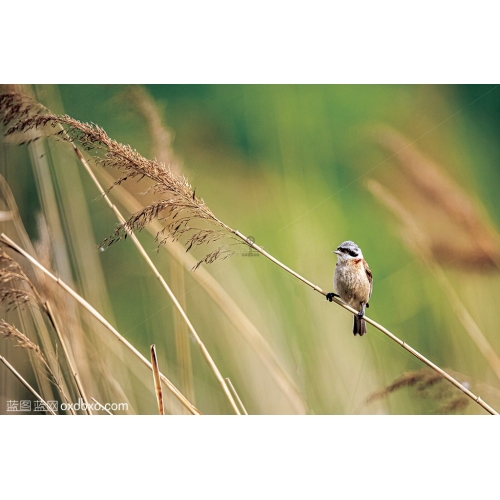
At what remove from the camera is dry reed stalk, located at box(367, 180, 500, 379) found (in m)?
3.41

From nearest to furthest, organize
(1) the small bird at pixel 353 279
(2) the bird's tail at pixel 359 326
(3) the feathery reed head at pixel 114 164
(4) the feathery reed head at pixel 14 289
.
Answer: (4) the feathery reed head at pixel 14 289 → (3) the feathery reed head at pixel 114 164 → (1) the small bird at pixel 353 279 → (2) the bird's tail at pixel 359 326

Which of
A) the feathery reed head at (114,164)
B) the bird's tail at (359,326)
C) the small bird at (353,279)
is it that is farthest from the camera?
the bird's tail at (359,326)

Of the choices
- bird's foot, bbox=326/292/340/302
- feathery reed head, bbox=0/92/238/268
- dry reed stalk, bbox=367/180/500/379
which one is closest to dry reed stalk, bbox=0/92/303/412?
feathery reed head, bbox=0/92/238/268

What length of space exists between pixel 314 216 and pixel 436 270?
2.73 ft

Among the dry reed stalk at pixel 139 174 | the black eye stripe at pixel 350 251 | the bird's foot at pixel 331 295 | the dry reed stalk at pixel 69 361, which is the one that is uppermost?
the dry reed stalk at pixel 139 174

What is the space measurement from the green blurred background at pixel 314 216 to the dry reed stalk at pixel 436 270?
0.12 ft

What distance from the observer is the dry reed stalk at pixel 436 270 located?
3.41 metres

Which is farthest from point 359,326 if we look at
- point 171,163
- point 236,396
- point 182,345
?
point 171,163

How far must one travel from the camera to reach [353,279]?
10.8 ft

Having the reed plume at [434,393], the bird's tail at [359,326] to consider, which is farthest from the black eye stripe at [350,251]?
the reed plume at [434,393]

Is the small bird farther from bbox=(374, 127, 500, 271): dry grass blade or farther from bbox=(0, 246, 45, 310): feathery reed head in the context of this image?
bbox=(0, 246, 45, 310): feathery reed head

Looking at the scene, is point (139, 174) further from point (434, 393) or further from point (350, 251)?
point (434, 393)

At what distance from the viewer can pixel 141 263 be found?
11.3 ft

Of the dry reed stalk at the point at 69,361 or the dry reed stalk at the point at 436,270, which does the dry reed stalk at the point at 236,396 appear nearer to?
the dry reed stalk at the point at 69,361
